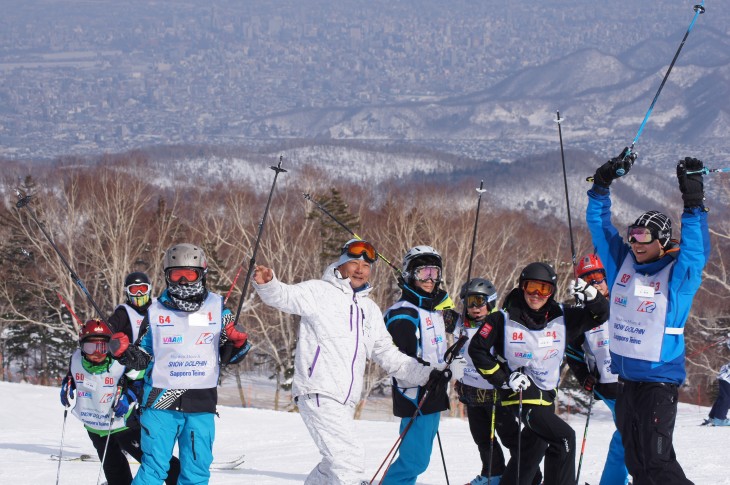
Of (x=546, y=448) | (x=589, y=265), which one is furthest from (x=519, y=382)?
(x=589, y=265)

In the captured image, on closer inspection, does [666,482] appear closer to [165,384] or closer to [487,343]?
[487,343]

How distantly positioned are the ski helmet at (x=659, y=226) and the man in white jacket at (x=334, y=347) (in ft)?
5.75

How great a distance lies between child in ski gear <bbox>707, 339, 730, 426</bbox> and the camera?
42.0 ft

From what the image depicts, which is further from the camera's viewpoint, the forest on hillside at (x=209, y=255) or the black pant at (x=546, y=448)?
the forest on hillside at (x=209, y=255)

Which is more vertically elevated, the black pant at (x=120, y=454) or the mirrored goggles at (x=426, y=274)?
the mirrored goggles at (x=426, y=274)

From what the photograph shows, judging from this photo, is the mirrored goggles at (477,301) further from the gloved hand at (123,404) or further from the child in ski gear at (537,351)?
the gloved hand at (123,404)

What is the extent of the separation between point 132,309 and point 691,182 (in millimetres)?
3851

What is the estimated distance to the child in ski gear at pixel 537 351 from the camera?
637cm

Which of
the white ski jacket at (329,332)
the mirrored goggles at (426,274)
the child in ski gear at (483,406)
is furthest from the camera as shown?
the mirrored goggles at (426,274)

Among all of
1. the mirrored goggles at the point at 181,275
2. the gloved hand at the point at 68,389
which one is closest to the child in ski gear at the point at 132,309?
the mirrored goggles at the point at 181,275

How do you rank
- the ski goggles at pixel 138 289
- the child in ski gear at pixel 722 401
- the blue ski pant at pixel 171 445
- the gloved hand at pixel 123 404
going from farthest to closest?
the child in ski gear at pixel 722 401
the ski goggles at pixel 138 289
the gloved hand at pixel 123 404
the blue ski pant at pixel 171 445

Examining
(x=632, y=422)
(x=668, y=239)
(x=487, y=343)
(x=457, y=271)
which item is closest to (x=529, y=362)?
(x=487, y=343)

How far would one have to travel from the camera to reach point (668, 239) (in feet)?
20.4

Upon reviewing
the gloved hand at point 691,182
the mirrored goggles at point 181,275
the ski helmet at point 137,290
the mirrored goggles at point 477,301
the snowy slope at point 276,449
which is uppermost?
the gloved hand at point 691,182
